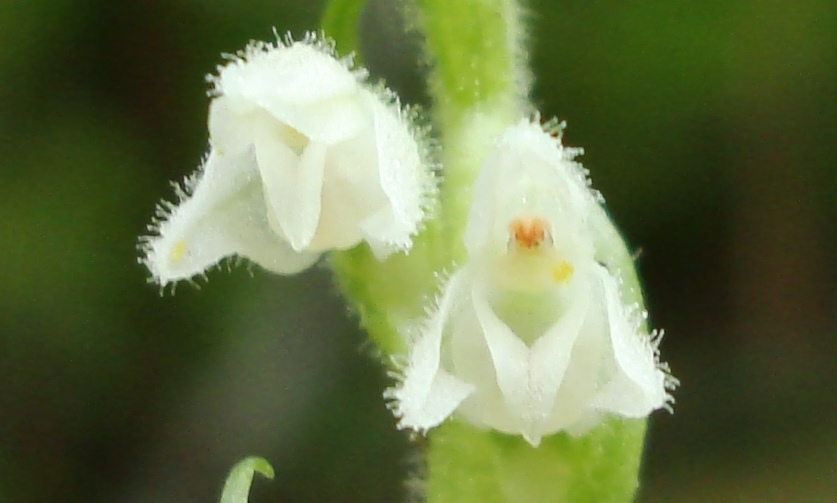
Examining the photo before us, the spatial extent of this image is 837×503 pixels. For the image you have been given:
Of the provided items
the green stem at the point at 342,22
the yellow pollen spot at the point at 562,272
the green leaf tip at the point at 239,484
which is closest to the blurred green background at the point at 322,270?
the green stem at the point at 342,22

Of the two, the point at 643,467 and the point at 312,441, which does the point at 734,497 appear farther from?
the point at 312,441

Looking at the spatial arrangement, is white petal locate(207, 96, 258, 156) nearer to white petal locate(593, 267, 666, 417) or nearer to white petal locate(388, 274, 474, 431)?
white petal locate(388, 274, 474, 431)

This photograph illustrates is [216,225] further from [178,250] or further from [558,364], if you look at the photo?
[558,364]

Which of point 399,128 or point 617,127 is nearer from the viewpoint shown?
point 399,128

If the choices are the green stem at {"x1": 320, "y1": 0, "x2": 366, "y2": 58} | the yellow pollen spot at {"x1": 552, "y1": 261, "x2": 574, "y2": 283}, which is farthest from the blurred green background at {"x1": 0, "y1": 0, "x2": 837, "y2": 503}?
the yellow pollen spot at {"x1": 552, "y1": 261, "x2": 574, "y2": 283}

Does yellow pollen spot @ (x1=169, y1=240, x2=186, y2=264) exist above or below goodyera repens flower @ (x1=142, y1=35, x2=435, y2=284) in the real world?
below

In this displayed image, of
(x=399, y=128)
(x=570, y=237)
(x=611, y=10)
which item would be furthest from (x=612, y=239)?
(x=611, y=10)
